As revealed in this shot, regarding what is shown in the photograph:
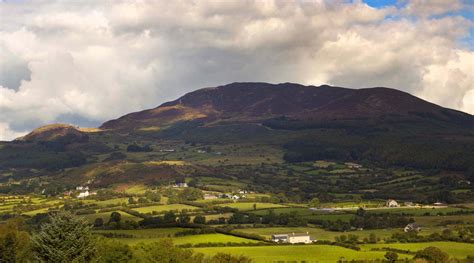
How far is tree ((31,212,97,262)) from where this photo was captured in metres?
59.8

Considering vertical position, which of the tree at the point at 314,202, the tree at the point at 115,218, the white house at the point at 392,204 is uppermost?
the tree at the point at 115,218

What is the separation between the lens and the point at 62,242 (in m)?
60.8

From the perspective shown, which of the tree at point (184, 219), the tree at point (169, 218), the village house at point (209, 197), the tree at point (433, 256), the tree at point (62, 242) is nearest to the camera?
the tree at point (62, 242)

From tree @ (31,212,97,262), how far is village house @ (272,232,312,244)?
64.0 metres

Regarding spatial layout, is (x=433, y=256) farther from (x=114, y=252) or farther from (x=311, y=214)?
(x=311, y=214)

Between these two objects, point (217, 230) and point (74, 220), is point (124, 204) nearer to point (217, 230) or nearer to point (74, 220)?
point (217, 230)

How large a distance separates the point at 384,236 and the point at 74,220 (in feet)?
262

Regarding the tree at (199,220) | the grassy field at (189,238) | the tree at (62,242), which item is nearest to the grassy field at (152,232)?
the grassy field at (189,238)

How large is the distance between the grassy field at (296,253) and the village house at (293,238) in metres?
7.54

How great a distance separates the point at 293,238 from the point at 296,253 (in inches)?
589

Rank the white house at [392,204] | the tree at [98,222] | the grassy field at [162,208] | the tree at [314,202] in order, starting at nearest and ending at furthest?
1. the tree at [98,222]
2. the grassy field at [162,208]
3. the white house at [392,204]
4. the tree at [314,202]

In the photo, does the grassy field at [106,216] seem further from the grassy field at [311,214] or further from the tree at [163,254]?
the tree at [163,254]

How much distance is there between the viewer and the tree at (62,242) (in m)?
59.8

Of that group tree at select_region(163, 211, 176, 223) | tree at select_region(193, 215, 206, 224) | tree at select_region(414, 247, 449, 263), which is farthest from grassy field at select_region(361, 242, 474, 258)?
tree at select_region(163, 211, 176, 223)
